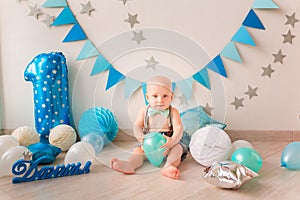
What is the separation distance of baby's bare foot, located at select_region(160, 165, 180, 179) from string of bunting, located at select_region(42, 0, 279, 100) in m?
0.53

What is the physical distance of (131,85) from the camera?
5.50ft

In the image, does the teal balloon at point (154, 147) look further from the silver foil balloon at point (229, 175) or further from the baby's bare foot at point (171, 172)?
the silver foil balloon at point (229, 175)

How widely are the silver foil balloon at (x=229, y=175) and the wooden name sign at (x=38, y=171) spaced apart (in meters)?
0.47

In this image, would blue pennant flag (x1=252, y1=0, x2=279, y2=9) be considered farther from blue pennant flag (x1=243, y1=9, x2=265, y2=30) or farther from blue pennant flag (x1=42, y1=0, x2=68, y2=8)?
blue pennant flag (x1=42, y1=0, x2=68, y2=8)

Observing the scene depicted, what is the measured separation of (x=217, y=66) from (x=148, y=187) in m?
0.79

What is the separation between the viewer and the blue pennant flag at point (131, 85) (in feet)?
5.50

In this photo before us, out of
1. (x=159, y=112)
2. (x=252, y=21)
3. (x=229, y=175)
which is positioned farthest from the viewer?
(x=252, y=21)

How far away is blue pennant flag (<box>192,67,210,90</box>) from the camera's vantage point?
165cm

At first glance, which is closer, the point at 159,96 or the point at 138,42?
the point at 159,96

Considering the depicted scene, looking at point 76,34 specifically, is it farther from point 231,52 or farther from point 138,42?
point 231,52

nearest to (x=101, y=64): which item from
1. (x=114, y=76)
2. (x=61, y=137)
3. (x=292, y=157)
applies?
(x=114, y=76)

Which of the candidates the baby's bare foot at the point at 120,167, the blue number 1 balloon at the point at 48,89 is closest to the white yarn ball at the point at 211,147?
the baby's bare foot at the point at 120,167

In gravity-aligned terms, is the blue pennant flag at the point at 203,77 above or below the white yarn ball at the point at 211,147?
above

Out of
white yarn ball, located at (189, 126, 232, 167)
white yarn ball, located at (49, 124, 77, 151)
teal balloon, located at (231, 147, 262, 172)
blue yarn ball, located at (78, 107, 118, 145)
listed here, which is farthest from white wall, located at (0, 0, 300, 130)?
teal balloon, located at (231, 147, 262, 172)
